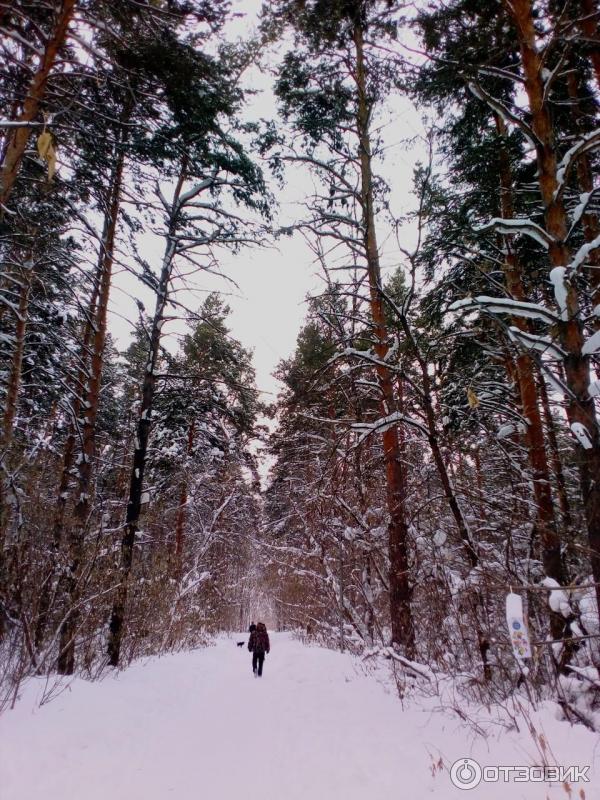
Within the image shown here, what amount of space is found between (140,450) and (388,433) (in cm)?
522

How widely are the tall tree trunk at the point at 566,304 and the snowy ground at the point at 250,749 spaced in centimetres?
171

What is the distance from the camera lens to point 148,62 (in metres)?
5.28

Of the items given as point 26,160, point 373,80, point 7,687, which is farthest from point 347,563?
point 373,80

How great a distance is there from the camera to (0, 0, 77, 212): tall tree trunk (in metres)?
4.49

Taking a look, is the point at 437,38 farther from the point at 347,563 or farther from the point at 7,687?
the point at 347,563

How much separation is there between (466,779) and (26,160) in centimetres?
829

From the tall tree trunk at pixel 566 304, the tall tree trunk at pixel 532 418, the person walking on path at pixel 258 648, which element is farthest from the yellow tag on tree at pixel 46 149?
the person walking on path at pixel 258 648

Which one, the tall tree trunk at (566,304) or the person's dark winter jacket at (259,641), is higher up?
the tall tree trunk at (566,304)

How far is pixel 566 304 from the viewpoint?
3.75 m

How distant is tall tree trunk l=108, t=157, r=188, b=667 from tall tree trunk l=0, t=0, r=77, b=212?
2887 mm

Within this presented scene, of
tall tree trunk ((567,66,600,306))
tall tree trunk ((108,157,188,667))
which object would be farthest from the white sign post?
tall tree trunk ((108,157,188,667))

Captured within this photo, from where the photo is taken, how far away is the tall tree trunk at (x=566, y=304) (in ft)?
11.5

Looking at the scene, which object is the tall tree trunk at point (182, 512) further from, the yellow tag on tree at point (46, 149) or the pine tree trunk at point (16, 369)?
the yellow tag on tree at point (46, 149)

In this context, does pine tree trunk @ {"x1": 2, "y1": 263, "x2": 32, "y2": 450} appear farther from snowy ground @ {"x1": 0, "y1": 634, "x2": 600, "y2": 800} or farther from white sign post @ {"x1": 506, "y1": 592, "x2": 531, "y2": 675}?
white sign post @ {"x1": 506, "y1": 592, "x2": 531, "y2": 675}
